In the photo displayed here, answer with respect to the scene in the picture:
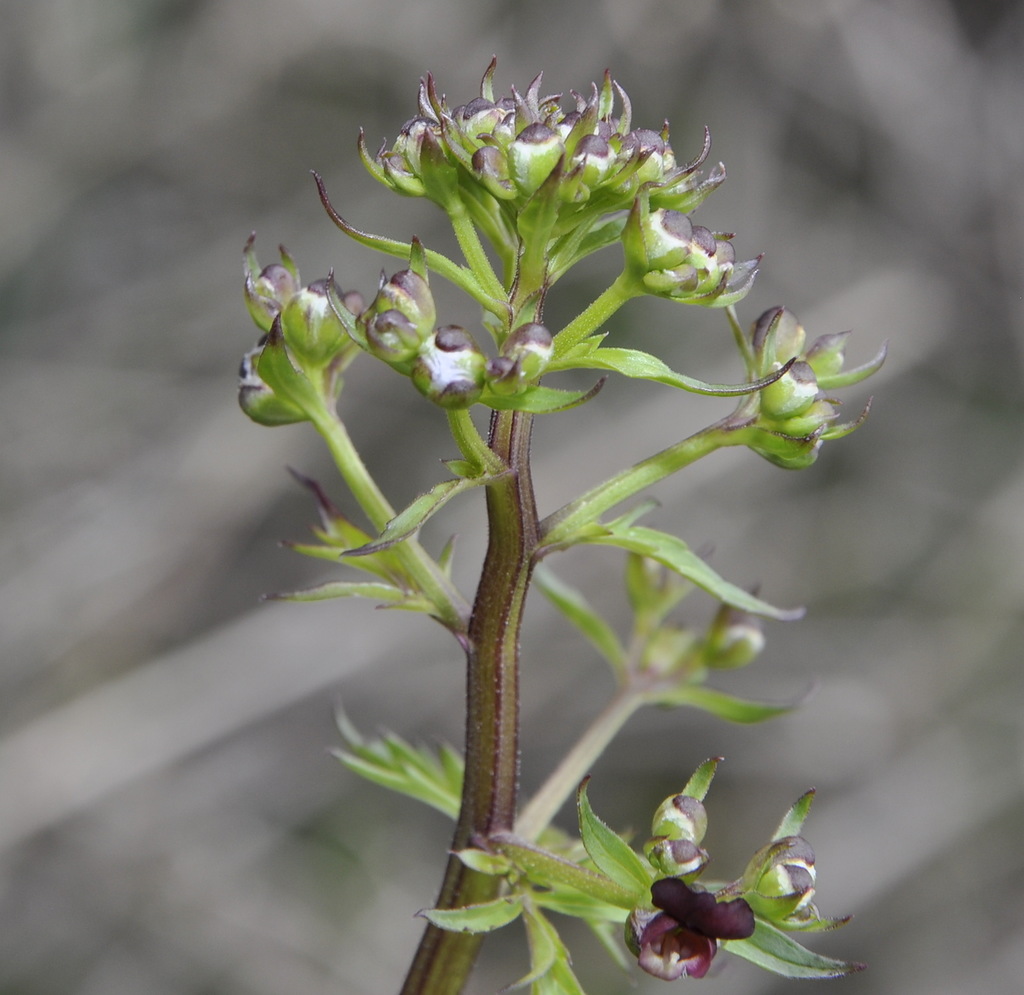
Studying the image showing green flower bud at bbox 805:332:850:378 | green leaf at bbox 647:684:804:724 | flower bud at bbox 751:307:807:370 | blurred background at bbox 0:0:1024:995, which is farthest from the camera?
blurred background at bbox 0:0:1024:995

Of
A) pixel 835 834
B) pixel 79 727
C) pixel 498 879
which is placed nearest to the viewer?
pixel 498 879

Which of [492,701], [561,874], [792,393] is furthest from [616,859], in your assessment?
[792,393]

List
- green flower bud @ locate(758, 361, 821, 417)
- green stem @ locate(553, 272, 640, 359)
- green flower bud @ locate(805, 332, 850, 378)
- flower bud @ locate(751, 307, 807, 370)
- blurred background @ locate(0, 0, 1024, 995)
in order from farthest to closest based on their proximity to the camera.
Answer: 1. blurred background @ locate(0, 0, 1024, 995)
2. green flower bud @ locate(805, 332, 850, 378)
3. flower bud @ locate(751, 307, 807, 370)
4. green flower bud @ locate(758, 361, 821, 417)
5. green stem @ locate(553, 272, 640, 359)

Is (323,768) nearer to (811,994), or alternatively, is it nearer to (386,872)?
(386,872)

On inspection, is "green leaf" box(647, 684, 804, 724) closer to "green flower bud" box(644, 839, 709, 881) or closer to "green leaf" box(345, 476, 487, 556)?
"green flower bud" box(644, 839, 709, 881)

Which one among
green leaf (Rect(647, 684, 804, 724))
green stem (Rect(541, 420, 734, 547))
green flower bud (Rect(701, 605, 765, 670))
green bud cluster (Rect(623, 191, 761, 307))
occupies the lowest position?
green leaf (Rect(647, 684, 804, 724))

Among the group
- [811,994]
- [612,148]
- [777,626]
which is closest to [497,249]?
[612,148]

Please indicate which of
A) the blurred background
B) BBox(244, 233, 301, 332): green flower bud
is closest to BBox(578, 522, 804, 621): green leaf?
BBox(244, 233, 301, 332): green flower bud
